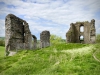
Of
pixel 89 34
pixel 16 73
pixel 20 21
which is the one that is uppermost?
pixel 20 21

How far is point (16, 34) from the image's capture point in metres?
33.7

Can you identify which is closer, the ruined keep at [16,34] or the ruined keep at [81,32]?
the ruined keep at [16,34]

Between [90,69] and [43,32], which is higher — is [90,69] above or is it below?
below

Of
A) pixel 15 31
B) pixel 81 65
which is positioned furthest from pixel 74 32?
pixel 81 65

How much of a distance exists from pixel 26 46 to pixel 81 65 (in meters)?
22.1

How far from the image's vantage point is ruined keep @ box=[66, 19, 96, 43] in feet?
145

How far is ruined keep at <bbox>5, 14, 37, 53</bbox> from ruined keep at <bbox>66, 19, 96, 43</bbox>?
48.4ft

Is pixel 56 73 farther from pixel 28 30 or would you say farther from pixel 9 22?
pixel 28 30

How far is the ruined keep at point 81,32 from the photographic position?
44.2 meters

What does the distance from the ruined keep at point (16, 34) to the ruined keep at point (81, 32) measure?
1474 centimetres

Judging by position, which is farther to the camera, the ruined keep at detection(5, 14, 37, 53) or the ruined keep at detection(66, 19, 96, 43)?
the ruined keep at detection(66, 19, 96, 43)

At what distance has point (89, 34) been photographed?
152ft

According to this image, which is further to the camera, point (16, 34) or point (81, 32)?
point (81, 32)

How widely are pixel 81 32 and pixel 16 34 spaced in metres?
24.2
